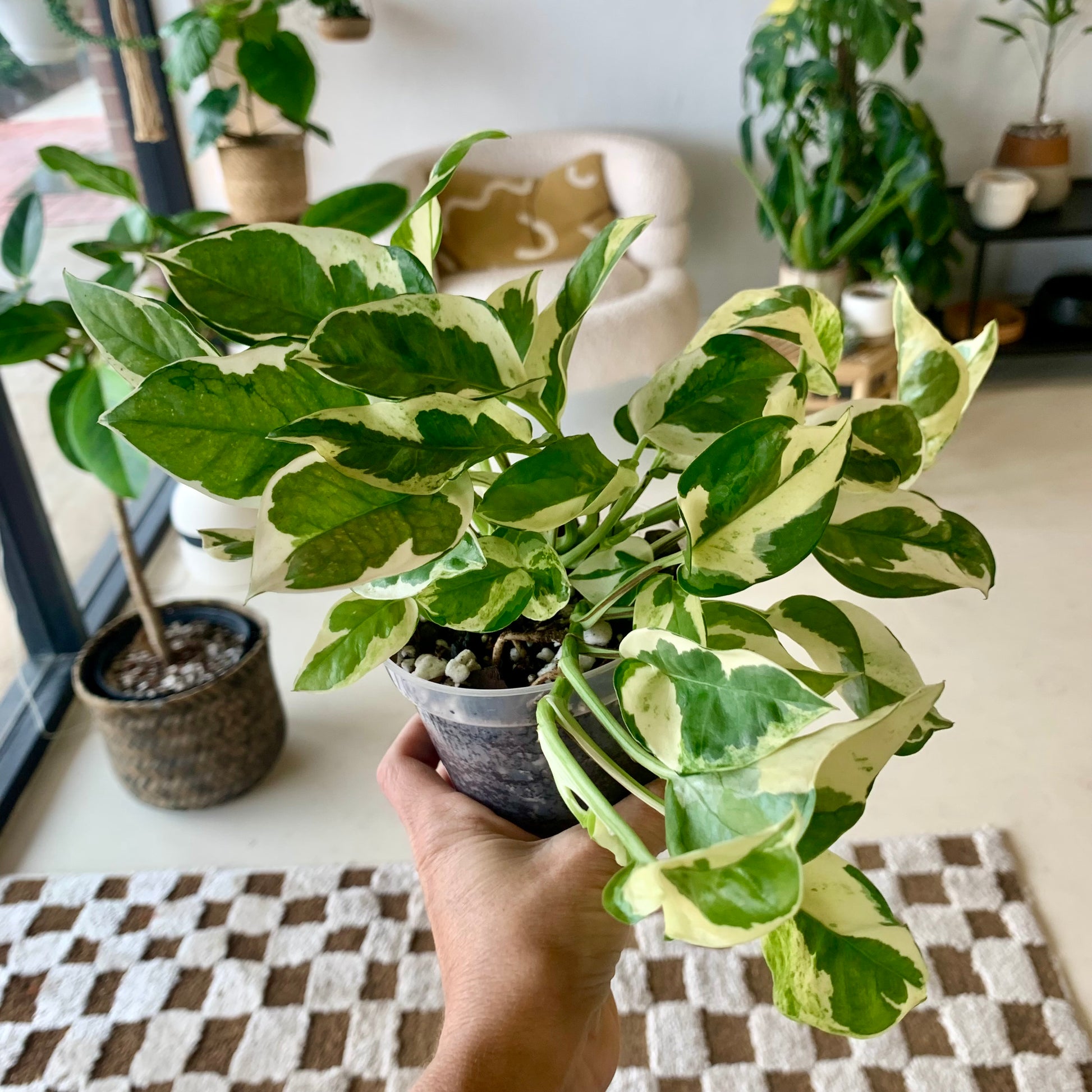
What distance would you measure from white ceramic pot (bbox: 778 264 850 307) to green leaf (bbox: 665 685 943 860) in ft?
7.16

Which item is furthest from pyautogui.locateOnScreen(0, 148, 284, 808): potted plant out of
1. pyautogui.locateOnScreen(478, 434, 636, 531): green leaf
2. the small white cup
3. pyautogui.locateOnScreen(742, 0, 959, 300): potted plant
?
the small white cup

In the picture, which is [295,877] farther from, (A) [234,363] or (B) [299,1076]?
(A) [234,363]

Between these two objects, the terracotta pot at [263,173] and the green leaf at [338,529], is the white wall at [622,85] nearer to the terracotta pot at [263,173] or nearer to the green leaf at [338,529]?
the terracotta pot at [263,173]

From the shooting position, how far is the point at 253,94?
2090 mm

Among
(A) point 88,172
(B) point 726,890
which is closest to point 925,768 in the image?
(B) point 726,890

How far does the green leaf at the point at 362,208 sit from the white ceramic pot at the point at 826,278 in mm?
1529

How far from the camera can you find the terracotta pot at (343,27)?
258cm

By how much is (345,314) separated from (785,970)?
14.3 inches

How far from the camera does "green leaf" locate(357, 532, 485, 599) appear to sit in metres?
0.58

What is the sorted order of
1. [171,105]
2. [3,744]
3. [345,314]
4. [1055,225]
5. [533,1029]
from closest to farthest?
1. [345,314]
2. [533,1029]
3. [3,744]
4. [1055,225]
5. [171,105]

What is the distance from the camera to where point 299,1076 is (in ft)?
4.07

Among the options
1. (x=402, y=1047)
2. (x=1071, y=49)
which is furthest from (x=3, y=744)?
(x=1071, y=49)

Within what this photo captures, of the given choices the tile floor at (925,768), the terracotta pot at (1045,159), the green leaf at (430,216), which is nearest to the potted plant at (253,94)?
the tile floor at (925,768)

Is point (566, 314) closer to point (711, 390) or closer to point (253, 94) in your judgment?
point (711, 390)
